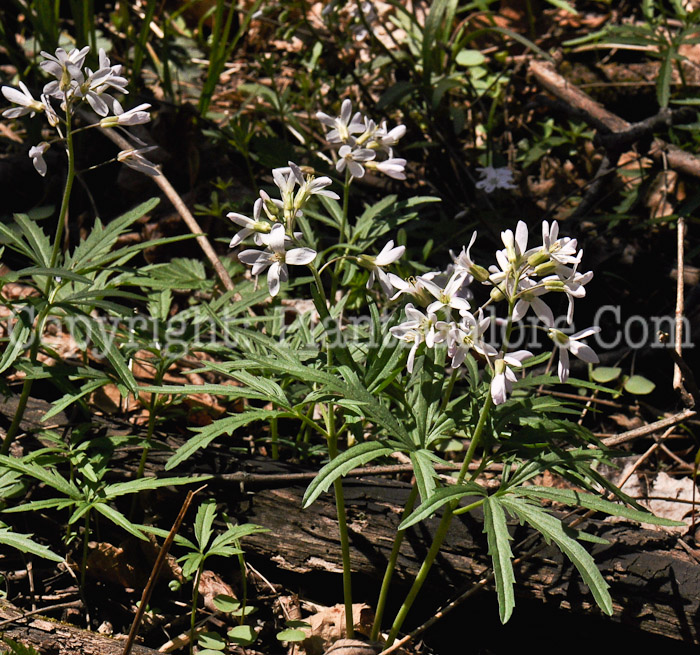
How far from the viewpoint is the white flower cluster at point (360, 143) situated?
2191mm

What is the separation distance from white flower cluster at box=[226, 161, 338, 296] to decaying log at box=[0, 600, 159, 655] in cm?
106

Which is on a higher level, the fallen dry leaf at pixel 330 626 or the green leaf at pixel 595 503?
the green leaf at pixel 595 503

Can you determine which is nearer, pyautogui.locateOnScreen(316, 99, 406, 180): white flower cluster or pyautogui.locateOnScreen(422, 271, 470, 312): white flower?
pyautogui.locateOnScreen(422, 271, 470, 312): white flower

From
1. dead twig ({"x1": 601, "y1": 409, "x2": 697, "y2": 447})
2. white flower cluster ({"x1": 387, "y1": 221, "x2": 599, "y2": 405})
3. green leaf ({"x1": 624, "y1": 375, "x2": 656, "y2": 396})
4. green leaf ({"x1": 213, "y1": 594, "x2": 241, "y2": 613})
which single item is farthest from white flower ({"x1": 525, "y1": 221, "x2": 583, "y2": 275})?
green leaf ({"x1": 624, "y1": 375, "x2": 656, "y2": 396})

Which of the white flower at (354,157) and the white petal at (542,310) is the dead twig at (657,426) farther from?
the white flower at (354,157)

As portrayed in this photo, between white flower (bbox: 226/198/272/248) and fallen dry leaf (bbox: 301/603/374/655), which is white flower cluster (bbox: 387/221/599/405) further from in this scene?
fallen dry leaf (bbox: 301/603/374/655)

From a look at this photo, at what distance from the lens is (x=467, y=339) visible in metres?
1.62

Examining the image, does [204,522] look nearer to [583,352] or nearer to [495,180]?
[583,352]

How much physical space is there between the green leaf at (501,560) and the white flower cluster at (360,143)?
1089 millimetres

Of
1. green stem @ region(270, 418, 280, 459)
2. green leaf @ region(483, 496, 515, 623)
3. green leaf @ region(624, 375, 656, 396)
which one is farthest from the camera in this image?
green leaf @ region(624, 375, 656, 396)

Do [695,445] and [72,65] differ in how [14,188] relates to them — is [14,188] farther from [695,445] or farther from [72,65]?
[695,445]

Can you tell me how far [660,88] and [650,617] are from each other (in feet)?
8.28

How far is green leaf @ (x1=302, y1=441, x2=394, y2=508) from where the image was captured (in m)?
1.54

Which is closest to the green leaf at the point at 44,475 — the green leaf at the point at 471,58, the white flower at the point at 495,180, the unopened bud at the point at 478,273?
the unopened bud at the point at 478,273
